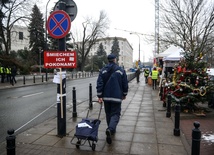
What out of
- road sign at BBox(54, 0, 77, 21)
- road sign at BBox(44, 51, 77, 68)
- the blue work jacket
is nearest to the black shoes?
the blue work jacket

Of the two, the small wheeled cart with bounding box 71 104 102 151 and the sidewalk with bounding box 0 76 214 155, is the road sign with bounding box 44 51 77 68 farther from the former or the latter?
the sidewalk with bounding box 0 76 214 155

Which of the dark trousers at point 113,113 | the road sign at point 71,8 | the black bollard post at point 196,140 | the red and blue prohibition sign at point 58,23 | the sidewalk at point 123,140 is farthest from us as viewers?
the road sign at point 71,8

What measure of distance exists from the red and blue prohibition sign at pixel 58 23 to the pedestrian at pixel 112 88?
1.31 meters

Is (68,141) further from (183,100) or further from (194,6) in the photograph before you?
(194,6)

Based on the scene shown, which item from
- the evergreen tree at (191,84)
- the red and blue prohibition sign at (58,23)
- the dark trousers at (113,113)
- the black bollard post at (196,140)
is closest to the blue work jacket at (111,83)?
the dark trousers at (113,113)

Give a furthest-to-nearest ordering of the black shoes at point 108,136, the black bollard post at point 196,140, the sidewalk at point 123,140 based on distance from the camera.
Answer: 1. the black shoes at point 108,136
2. the sidewalk at point 123,140
3. the black bollard post at point 196,140

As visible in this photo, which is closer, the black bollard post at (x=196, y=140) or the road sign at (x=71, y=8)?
the black bollard post at (x=196, y=140)

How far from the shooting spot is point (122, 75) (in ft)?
17.7

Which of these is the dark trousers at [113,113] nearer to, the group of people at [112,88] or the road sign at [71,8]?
the group of people at [112,88]

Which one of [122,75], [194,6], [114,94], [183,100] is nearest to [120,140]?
[114,94]

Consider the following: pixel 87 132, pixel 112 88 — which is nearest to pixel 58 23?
pixel 112 88

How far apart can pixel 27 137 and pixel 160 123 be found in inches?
158

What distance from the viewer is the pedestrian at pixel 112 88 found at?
5305mm

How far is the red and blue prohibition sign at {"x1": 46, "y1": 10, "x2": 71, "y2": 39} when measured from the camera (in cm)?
548
